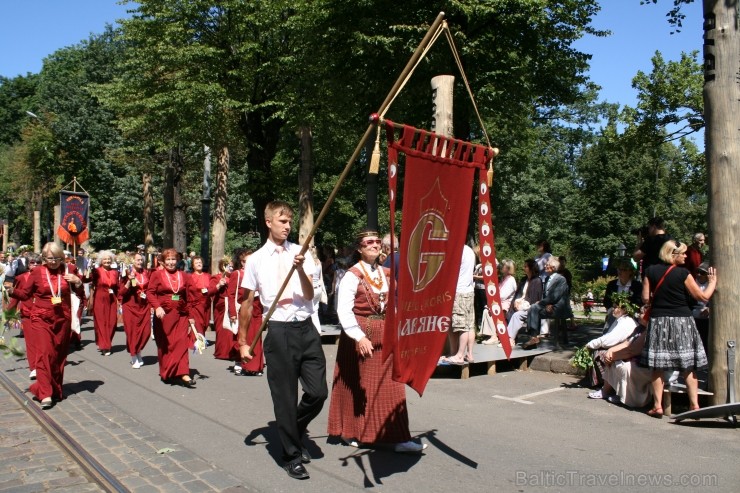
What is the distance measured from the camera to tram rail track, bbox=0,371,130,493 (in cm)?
502

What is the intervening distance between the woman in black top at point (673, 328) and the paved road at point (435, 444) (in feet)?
1.78

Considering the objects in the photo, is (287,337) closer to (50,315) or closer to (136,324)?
(50,315)

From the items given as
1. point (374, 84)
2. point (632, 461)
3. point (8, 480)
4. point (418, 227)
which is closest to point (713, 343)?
point (632, 461)

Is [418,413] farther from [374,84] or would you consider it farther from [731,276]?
[374,84]

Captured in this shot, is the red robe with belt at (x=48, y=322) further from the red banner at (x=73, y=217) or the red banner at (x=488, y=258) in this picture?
the red banner at (x=73, y=217)

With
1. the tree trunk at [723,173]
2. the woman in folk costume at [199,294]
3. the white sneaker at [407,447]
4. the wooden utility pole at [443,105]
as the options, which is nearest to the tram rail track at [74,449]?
the white sneaker at [407,447]

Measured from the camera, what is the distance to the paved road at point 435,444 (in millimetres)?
5055

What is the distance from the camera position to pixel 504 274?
40.0 ft

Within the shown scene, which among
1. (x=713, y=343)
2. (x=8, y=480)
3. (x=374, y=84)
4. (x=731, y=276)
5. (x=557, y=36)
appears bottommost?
(x=8, y=480)

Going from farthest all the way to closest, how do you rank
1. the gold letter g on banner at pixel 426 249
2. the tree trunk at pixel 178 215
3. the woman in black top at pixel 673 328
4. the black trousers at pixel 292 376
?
the tree trunk at pixel 178 215 < the woman in black top at pixel 673 328 < the black trousers at pixel 292 376 < the gold letter g on banner at pixel 426 249

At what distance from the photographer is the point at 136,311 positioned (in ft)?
37.3

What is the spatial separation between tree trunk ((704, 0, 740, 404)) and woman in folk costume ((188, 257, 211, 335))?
25.7 feet

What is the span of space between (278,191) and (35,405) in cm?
1407

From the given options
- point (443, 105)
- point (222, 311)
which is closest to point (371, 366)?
point (443, 105)
